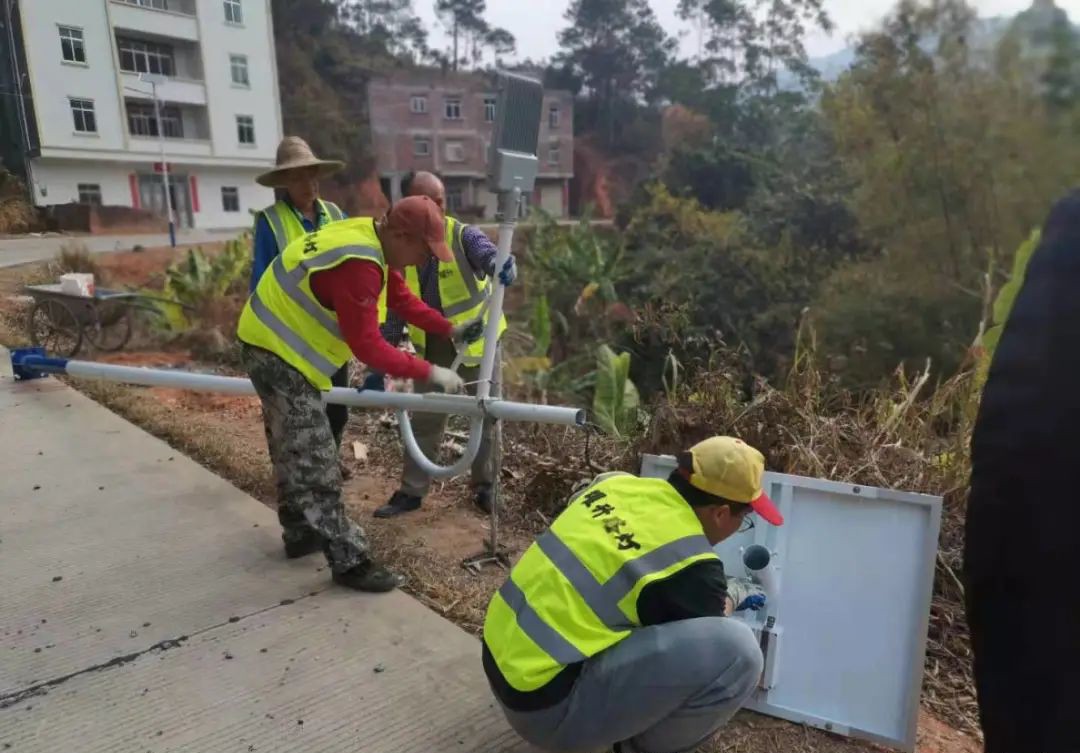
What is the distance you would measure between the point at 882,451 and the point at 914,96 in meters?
17.4

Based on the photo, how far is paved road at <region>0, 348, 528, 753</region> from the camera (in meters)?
2.22

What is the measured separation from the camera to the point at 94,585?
302cm

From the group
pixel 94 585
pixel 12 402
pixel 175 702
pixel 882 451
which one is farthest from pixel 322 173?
pixel 12 402

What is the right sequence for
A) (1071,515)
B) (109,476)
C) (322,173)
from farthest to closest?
(109,476), (322,173), (1071,515)

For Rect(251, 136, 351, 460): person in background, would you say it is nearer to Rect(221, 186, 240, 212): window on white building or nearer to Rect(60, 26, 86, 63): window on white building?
Rect(60, 26, 86, 63): window on white building

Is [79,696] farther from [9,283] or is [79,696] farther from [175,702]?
[9,283]

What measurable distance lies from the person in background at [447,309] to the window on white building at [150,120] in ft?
29.7

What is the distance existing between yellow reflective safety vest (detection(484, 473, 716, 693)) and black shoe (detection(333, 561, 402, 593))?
119 centimetres

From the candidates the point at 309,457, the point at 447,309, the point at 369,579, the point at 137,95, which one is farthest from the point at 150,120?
the point at 369,579

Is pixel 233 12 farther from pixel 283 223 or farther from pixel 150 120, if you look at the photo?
pixel 283 223

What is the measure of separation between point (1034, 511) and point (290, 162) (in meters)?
3.54

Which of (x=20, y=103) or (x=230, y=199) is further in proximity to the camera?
(x=230, y=199)

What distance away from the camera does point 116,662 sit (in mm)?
2521

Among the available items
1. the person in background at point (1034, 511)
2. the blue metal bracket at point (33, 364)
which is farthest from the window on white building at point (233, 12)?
the person in background at point (1034, 511)
